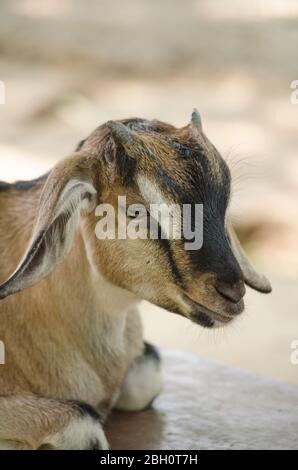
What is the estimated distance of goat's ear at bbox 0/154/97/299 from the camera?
13.2 feet

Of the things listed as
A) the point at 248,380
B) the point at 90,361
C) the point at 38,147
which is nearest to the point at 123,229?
the point at 90,361

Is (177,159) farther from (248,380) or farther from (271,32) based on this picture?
(271,32)

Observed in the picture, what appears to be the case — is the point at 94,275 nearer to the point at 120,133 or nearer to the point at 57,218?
the point at 57,218

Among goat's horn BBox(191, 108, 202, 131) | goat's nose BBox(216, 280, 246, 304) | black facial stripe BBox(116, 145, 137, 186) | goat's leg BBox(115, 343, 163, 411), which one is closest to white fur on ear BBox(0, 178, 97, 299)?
black facial stripe BBox(116, 145, 137, 186)

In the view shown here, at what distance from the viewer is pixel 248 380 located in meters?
5.57

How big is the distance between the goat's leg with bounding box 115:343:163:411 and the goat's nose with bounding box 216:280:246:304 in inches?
48.7

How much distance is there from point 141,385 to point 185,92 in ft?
32.0

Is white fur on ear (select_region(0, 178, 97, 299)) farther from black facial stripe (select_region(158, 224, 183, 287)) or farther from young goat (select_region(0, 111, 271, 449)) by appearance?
black facial stripe (select_region(158, 224, 183, 287))

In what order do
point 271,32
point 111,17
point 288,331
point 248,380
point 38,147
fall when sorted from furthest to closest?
point 111,17
point 271,32
point 38,147
point 288,331
point 248,380

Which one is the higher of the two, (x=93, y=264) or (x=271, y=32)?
(x=271, y=32)

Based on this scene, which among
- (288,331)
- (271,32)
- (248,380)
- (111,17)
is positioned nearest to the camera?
(248,380)

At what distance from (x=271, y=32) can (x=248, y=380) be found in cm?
1028

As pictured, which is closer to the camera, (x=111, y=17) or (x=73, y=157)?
(x=73, y=157)

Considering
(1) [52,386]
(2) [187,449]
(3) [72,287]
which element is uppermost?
(3) [72,287]
